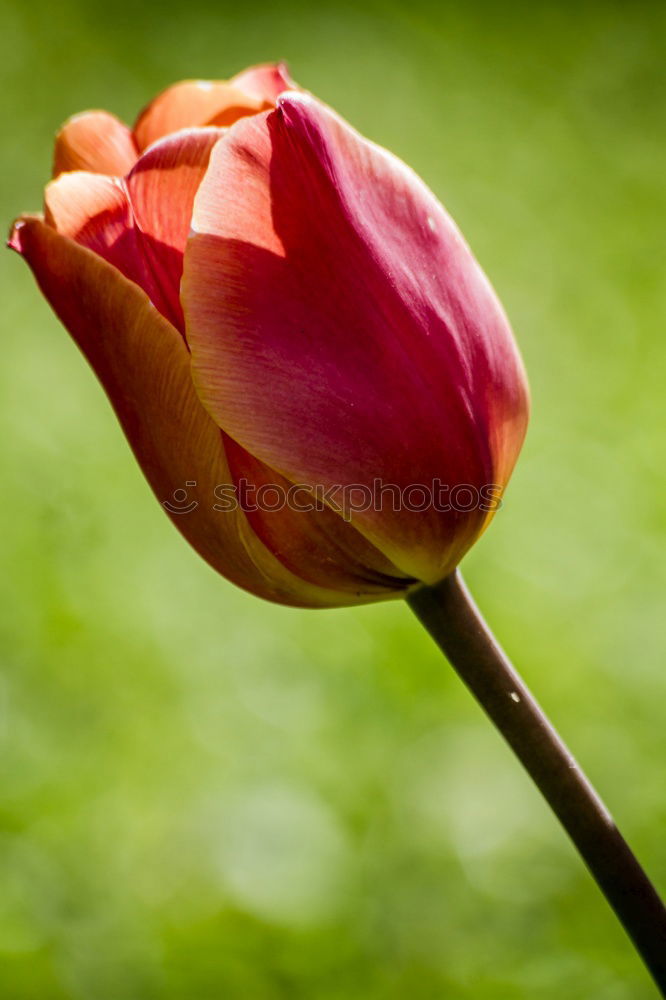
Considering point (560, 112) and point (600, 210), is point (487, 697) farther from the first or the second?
point (560, 112)

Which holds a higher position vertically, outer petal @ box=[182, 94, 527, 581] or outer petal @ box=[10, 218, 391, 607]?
outer petal @ box=[182, 94, 527, 581]

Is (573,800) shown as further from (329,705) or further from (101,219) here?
(329,705)

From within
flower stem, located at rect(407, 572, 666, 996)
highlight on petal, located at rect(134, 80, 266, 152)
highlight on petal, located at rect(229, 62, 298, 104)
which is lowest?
flower stem, located at rect(407, 572, 666, 996)

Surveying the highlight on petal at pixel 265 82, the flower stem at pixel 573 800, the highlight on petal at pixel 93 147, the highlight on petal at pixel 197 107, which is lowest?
the flower stem at pixel 573 800

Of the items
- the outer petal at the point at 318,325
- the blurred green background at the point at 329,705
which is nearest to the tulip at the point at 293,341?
the outer petal at the point at 318,325

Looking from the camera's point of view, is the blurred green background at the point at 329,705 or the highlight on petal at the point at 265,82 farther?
the blurred green background at the point at 329,705

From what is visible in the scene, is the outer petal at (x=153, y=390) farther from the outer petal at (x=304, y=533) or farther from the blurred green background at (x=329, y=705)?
the blurred green background at (x=329, y=705)

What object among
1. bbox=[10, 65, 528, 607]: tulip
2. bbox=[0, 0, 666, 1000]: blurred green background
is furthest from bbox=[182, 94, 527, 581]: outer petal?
bbox=[0, 0, 666, 1000]: blurred green background

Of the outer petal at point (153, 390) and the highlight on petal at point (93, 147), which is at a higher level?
the highlight on petal at point (93, 147)

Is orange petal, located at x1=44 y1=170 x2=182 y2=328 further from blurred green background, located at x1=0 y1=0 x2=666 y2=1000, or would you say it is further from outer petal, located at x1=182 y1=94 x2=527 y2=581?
blurred green background, located at x1=0 y1=0 x2=666 y2=1000
